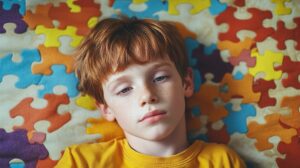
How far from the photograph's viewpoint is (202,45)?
3.74ft

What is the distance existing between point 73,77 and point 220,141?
42cm

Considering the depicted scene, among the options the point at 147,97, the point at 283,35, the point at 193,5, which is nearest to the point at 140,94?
the point at 147,97

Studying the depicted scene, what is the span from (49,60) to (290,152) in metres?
0.67

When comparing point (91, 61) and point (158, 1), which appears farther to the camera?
point (158, 1)

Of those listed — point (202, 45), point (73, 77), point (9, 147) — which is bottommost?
point (9, 147)

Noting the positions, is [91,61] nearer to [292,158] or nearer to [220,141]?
[220,141]

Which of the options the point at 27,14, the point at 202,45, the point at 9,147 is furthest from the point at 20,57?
the point at 202,45

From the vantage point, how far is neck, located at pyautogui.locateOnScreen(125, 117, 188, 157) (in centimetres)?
101

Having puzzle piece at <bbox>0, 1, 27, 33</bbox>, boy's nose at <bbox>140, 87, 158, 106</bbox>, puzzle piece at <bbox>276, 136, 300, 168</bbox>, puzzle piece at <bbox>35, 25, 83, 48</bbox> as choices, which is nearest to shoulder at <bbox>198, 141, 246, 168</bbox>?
puzzle piece at <bbox>276, 136, 300, 168</bbox>

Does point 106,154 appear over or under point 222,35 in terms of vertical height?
under

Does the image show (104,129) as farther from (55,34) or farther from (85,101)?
(55,34)

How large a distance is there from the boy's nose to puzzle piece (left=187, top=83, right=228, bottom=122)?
206 millimetres

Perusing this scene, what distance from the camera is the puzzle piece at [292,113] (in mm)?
1096

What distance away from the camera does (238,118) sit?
110cm
